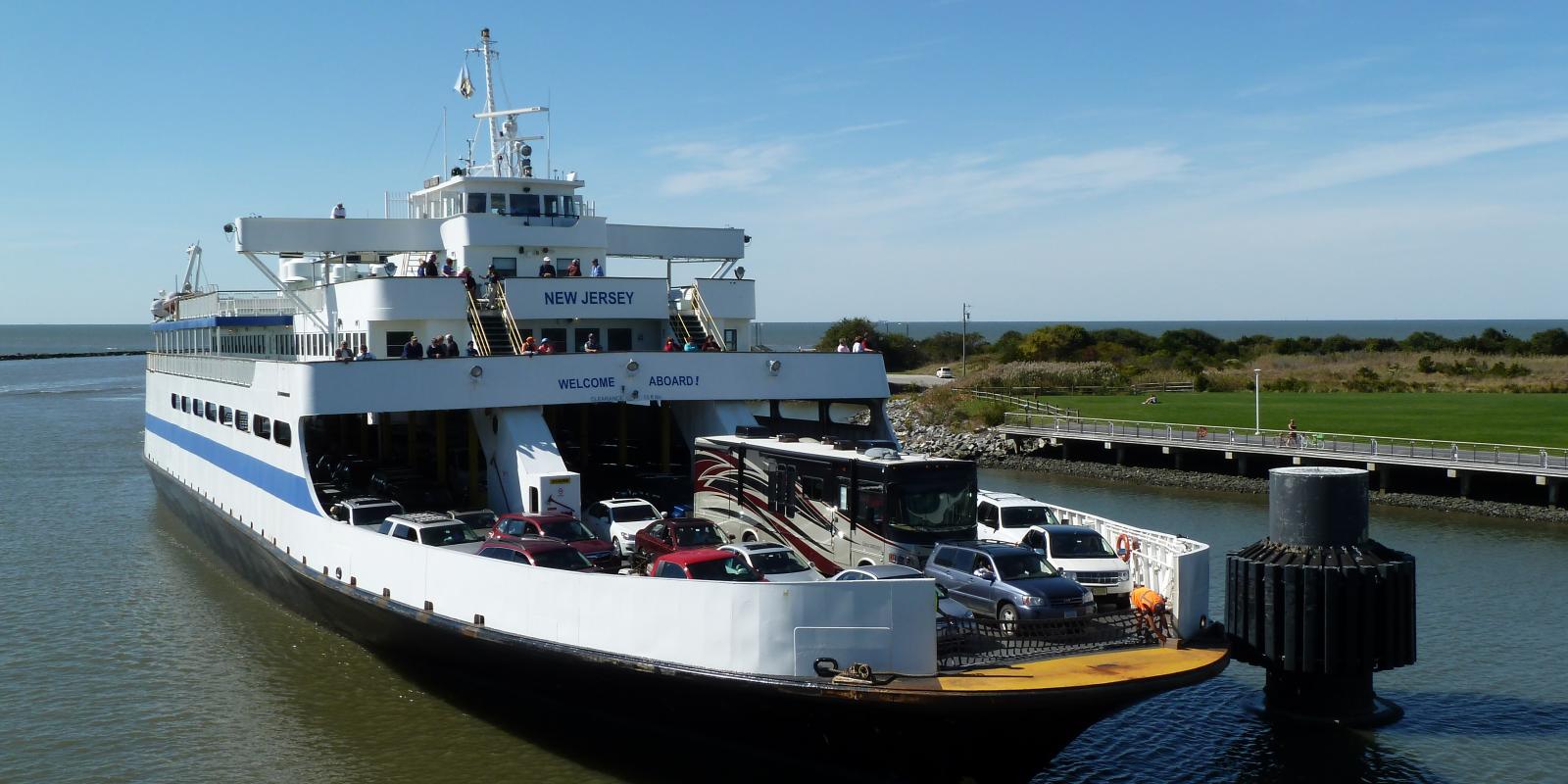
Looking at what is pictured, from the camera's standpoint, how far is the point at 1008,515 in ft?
74.2

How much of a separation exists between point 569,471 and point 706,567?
6769 millimetres

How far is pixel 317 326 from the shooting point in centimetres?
2592

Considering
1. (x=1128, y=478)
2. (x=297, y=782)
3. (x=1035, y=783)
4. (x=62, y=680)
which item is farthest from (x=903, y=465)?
(x=1128, y=478)

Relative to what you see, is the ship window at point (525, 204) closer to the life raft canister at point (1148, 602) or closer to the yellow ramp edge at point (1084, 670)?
the life raft canister at point (1148, 602)

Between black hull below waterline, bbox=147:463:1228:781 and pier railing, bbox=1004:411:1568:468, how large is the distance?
30.3m

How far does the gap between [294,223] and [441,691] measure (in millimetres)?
12281

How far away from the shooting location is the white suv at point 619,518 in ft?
65.6

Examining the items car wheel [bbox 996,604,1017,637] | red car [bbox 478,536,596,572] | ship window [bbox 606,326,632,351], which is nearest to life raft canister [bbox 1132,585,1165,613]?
car wheel [bbox 996,604,1017,637]

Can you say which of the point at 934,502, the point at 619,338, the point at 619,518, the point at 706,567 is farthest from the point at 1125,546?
the point at 619,338

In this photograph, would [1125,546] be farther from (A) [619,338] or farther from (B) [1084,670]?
(A) [619,338]

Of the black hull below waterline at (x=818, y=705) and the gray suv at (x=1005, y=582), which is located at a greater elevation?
the gray suv at (x=1005, y=582)

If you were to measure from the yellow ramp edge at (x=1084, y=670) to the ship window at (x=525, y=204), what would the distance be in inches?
651

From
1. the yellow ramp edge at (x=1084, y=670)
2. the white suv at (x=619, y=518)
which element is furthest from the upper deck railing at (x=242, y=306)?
the yellow ramp edge at (x=1084, y=670)

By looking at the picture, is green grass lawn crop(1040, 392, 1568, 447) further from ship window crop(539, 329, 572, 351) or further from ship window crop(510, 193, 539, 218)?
ship window crop(510, 193, 539, 218)
